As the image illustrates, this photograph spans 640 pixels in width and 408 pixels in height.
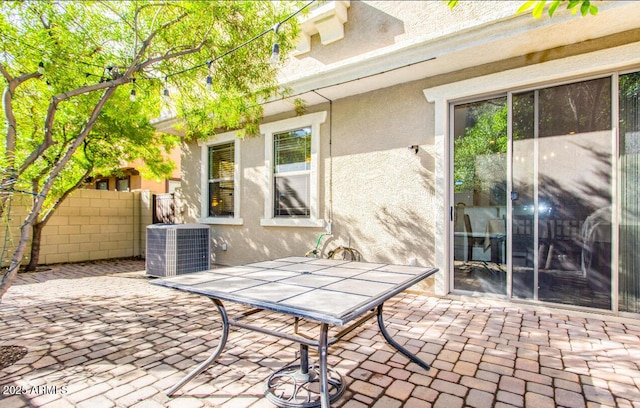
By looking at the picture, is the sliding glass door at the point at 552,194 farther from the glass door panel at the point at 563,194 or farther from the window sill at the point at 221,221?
the window sill at the point at 221,221

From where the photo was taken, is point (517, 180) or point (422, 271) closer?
point (422, 271)

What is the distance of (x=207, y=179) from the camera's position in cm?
715

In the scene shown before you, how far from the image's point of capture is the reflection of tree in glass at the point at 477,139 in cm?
402

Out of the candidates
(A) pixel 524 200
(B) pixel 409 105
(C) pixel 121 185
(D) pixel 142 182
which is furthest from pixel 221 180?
(C) pixel 121 185

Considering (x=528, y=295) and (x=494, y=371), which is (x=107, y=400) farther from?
(x=528, y=295)

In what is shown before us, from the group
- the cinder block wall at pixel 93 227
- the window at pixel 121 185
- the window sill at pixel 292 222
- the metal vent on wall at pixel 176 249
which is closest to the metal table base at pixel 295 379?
the window sill at pixel 292 222

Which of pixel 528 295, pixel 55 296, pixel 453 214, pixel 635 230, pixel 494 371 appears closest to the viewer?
pixel 494 371

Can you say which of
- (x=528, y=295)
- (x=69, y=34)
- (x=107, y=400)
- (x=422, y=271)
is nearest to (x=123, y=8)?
(x=69, y=34)

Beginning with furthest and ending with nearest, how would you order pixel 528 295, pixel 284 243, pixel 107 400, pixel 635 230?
pixel 284 243, pixel 528 295, pixel 635 230, pixel 107 400

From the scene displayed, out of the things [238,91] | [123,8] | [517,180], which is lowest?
[517,180]

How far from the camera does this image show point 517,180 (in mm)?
3861

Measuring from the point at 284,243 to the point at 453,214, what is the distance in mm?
2942

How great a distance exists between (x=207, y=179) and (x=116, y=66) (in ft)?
12.0

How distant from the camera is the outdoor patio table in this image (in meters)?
1.55
